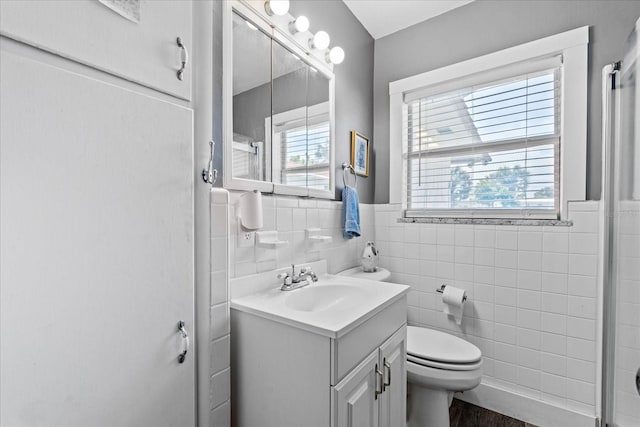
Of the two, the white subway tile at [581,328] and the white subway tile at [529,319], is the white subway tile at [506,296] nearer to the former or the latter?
the white subway tile at [529,319]

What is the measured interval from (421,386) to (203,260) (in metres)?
1.28

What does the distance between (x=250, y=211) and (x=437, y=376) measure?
119cm

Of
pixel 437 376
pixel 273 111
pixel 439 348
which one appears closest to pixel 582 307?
pixel 439 348

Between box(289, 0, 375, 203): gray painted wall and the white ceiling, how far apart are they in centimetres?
6

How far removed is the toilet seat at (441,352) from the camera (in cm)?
144

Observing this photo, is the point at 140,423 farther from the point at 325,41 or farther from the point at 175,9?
the point at 325,41

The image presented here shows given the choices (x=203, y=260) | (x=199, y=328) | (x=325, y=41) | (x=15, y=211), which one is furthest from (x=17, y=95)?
(x=325, y=41)

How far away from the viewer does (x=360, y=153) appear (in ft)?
6.90

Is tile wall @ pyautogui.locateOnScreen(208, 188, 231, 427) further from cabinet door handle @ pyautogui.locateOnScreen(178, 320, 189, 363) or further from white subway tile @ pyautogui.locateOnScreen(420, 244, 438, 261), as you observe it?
white subway tile @ pyautogui.locateOnScreen(420, 244, 438, 261)

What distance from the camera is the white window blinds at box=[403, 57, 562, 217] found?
5.72 ft

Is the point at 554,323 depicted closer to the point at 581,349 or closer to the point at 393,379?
the point at 581,349

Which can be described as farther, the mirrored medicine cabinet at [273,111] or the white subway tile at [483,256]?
the white subway tile at [483,256]

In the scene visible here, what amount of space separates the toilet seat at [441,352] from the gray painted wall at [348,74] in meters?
0.96

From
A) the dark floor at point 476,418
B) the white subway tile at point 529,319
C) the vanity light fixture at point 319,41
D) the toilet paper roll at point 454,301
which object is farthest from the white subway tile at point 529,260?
the vanity light fixture at point 319,41
